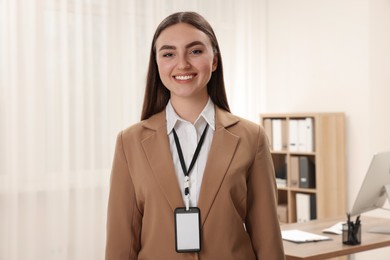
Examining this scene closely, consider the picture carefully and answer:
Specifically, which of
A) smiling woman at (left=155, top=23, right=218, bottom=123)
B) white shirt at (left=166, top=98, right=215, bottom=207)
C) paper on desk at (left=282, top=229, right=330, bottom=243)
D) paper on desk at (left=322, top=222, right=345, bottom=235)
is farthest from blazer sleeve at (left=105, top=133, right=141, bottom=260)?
paper on desk at (left=322, top=222, right=345, bottom=235)

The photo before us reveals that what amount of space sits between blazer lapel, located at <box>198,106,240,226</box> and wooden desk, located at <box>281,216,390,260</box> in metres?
1.48

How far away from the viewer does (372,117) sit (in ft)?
17.2

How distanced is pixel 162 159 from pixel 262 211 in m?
0.34

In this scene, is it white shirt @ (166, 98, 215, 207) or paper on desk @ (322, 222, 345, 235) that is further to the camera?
paper on desk @ (322, 222, 345, 235)

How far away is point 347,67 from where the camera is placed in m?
5.40

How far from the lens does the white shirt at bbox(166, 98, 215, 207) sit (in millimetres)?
1710

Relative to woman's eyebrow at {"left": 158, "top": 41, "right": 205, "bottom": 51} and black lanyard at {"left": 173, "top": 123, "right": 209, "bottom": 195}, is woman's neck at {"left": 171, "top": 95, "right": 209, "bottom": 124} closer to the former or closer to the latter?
black lanyard at {"left": 173, "top": 123, "right": 209, "bottom": 195}

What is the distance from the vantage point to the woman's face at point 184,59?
168 centimetres

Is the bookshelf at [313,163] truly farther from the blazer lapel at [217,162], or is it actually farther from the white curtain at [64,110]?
the blazer lapel at [217,162]

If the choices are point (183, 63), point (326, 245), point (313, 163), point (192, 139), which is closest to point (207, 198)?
point (192, 139)

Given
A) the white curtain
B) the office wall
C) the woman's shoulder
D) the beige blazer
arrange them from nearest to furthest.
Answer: the beige blazer
the woman's shoulder
the white curtain
the office wall

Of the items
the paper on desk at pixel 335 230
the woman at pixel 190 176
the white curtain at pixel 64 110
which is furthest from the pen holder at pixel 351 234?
the white curtain at pixel 64 110

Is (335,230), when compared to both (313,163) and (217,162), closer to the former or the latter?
(313,163)

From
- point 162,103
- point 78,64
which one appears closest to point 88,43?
point 78,64
